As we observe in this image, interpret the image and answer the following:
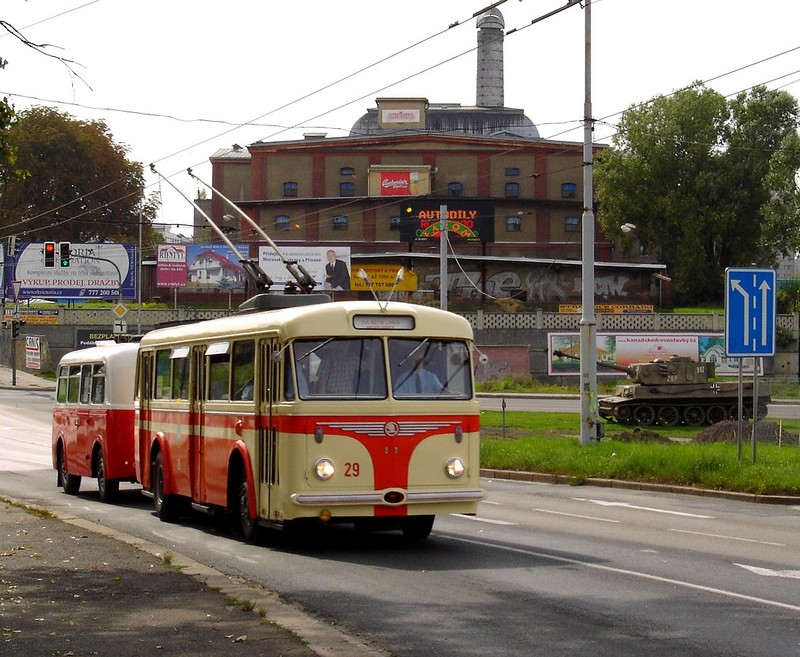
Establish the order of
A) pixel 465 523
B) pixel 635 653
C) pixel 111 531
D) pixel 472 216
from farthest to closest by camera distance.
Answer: pixel 472 216 → pixel 465 523 → pixel 111 531 → pixel 635 653

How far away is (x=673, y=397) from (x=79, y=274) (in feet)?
131

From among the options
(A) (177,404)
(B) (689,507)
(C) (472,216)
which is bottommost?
(B) (689,507)

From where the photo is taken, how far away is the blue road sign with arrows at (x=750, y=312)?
2020 cm

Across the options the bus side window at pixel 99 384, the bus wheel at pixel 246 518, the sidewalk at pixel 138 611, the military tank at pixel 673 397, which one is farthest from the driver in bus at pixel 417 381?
the military tank at pixel 673 397

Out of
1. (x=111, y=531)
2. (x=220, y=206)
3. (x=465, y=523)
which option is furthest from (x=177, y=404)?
(x=220, y=206)

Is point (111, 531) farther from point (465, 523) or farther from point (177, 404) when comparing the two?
point (465, 523)

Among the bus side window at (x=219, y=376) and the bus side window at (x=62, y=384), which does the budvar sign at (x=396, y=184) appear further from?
the bus side window at (x=219, y=376)

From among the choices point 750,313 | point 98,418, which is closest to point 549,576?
A: point 750,313

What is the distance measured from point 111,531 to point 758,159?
71504mm

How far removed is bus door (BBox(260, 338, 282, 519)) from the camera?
1304 cm

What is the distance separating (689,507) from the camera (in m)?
18.8

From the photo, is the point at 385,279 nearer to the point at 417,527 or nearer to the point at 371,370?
the point at 417,527

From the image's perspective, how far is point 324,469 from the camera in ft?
41.6

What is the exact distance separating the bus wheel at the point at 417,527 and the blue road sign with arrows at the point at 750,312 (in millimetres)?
7845
